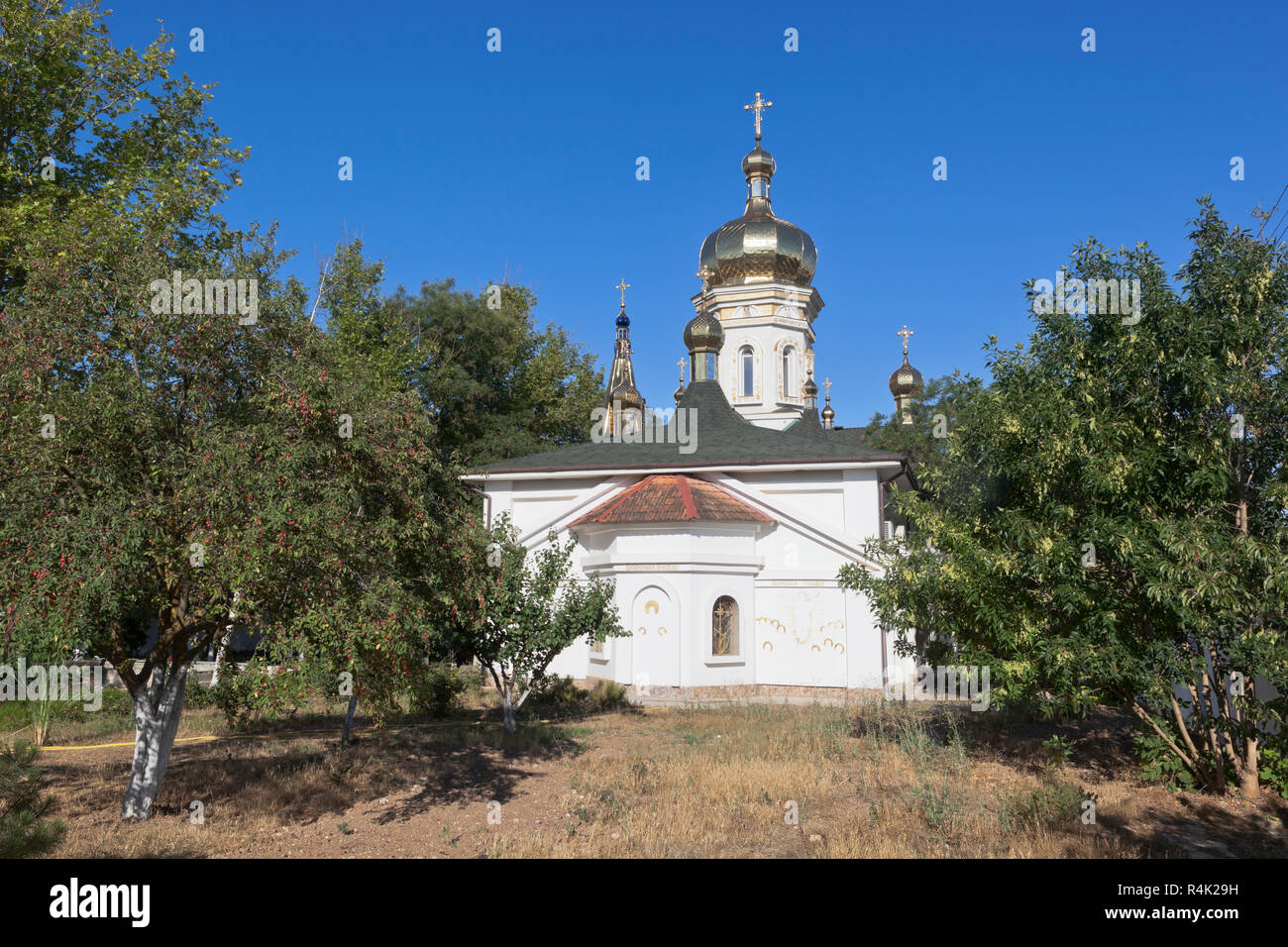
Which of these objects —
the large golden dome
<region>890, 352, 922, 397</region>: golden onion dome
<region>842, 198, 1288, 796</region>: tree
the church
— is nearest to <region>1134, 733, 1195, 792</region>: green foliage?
<region>842, 198, 1288, 796</region>: tree

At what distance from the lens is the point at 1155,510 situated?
1013 centimetres

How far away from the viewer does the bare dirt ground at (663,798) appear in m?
9.10

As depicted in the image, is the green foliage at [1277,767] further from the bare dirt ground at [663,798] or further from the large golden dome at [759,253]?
the large golden dome at [759,253]

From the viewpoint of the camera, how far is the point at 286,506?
7.44 metres

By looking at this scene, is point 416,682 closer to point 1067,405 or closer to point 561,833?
point 561,833

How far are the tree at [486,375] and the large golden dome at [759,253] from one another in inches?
372

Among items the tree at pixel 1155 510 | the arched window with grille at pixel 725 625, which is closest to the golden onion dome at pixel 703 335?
the arched window with grille at pixel 725 625

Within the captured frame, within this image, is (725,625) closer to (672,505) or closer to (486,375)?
(672,505)

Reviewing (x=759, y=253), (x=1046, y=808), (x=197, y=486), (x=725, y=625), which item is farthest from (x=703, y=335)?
(x=197, y=486)

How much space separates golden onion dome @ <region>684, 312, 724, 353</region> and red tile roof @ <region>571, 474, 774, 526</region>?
904cm

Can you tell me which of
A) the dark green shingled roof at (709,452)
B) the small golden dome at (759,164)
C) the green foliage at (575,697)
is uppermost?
the small golden dome at (759,164)

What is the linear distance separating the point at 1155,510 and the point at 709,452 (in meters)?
15.4
